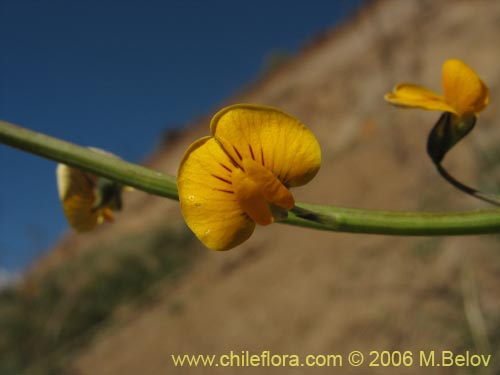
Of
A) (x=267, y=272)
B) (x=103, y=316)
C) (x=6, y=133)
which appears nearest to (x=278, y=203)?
(x=6, y=133)

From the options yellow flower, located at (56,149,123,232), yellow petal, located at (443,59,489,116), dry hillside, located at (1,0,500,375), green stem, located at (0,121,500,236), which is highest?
dry hillside, located at (1,0,500,375)

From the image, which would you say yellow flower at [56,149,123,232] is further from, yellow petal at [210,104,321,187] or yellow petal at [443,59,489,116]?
yellow petal at [443,59,489,116]

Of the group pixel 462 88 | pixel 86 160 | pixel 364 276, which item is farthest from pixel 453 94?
pixel 364 276

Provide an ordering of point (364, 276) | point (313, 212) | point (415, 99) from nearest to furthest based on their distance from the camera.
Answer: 1. point (313, 212)
2. point (415, 99)
3. point (364, 276)

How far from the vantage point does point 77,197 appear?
0.89 metres

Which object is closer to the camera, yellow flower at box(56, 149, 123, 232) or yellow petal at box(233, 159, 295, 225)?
yellow petal at box(233, 159, 295, 225)

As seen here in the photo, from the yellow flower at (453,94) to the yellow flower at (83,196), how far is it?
468mm

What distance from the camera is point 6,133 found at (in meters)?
0.59

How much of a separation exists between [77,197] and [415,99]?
548 millimetres

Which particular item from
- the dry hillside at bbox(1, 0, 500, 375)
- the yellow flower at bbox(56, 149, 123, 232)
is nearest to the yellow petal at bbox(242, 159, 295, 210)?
the yellow flower at bbox(56, 149, 123, 232)

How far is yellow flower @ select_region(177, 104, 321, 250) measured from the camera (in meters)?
0.59

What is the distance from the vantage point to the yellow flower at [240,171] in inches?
23.1

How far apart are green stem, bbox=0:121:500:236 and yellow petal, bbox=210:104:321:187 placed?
2.0 inches

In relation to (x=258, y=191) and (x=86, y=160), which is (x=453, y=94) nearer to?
(x=258, y=191)
